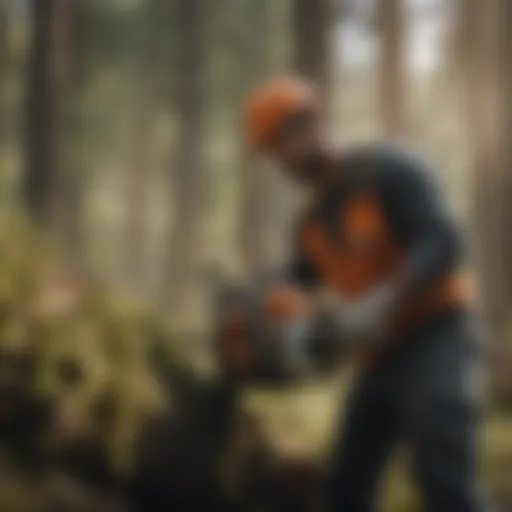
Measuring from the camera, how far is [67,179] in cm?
189

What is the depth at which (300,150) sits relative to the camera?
189cm

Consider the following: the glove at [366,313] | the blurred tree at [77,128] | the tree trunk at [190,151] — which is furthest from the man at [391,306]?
the blurred tree at [77,128]

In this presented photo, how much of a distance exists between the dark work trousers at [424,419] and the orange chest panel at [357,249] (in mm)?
100

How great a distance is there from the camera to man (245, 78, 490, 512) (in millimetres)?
1817

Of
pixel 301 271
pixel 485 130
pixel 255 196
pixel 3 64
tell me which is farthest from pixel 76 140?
pixel 485 130

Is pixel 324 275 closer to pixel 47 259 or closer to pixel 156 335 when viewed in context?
pixel 156 335

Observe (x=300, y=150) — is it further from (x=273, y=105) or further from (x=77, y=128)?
(x=77, y=128)

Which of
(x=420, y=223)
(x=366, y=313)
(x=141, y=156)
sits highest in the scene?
(x=141, y=156)

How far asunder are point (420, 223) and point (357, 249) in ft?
0.30

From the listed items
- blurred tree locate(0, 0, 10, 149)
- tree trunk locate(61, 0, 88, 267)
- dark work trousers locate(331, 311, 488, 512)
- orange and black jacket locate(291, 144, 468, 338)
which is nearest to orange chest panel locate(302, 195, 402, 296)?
orange and black jacket locate(291, 144, 468, 338)

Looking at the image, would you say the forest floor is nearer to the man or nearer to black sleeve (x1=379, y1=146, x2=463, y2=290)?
the man

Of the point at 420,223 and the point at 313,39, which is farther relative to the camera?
the point at 313,39

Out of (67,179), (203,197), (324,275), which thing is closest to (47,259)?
(67,179)

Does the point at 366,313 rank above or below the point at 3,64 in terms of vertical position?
below
